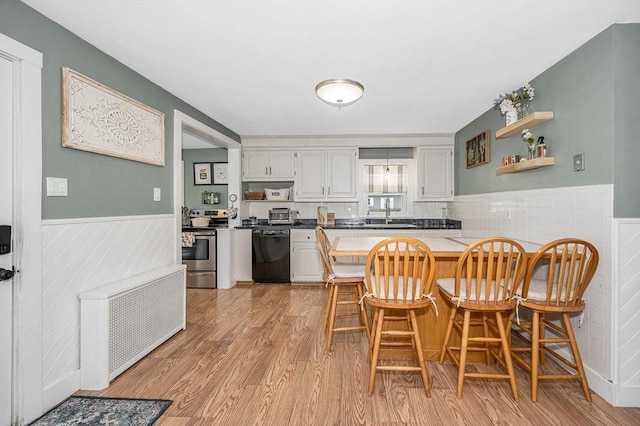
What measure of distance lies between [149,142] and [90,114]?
632 mm

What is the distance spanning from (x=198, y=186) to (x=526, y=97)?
16.1 feet

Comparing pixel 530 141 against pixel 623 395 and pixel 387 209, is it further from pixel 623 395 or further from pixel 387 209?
pixel 387 209

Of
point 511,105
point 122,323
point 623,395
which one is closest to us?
point 623,395

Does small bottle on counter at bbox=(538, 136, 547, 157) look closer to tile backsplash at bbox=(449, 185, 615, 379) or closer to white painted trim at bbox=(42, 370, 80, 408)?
tile backsplash at bbox=(449, 185, 615, 379)

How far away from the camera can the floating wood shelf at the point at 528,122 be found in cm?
256

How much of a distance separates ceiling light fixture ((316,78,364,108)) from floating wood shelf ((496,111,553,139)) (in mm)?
1358

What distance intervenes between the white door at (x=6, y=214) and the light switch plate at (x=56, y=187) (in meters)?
0.21

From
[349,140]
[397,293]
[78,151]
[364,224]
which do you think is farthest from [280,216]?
[397,293]

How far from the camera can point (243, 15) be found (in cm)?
193

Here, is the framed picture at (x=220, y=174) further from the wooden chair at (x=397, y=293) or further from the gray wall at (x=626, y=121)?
the gray wall at (x=626, y=121)

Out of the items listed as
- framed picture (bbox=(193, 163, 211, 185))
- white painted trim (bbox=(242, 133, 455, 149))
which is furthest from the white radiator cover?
framed picture (bbox=(193, 163, 211, 185))

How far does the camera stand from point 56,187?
6.61 feet

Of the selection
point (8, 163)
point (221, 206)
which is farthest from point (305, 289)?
point (8, 163)

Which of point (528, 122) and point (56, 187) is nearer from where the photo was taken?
point (56, 187)
